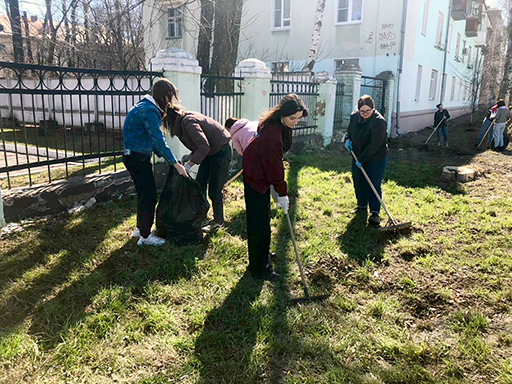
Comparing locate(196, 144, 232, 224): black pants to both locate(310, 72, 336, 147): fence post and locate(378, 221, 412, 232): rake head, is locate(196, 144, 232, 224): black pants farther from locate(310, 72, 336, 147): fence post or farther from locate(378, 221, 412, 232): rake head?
locate(310, 72, 336, 147): fence post

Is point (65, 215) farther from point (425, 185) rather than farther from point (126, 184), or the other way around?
point (425, 185)

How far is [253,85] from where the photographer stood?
7.60 meters

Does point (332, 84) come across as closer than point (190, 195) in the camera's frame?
No

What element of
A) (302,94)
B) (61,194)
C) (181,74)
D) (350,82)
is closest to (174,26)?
(350,82)

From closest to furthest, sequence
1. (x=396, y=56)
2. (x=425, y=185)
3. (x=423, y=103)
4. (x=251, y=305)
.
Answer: (x=251, y=305) → (x=425, y=185) → (x=396, y=56) → (x=423, y=103)

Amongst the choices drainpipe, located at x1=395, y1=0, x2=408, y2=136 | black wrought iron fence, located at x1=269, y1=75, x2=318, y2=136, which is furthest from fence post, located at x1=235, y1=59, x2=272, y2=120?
drainpipe, located at x1=395, y1=0, x2=408, y2=136

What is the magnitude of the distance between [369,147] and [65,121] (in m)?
7.17

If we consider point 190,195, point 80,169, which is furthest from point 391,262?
point 80,169

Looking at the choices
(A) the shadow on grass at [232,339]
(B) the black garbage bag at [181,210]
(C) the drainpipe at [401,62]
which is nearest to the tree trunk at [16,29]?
(B) the black garbage bag at [181,210]

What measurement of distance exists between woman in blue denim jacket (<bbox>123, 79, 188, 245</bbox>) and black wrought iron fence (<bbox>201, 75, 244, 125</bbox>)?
2681 millimetres

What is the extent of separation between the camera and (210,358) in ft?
8.55

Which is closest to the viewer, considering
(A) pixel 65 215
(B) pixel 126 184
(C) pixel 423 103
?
(A) pixel 65 215

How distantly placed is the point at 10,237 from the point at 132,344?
2.26 m

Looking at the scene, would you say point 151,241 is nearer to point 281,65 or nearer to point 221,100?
point 221,100
